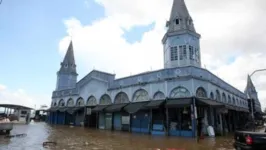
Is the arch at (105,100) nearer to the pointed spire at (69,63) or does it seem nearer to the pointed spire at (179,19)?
the pointed spire at (179,19)

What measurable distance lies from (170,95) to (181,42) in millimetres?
6627

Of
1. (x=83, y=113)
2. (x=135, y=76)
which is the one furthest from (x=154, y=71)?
(x=83, y=113)

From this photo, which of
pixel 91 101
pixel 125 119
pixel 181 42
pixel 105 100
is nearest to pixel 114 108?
pixel 125 119

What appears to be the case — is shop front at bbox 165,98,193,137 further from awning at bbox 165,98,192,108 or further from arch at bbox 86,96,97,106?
arch at bbox 86,96,97,106

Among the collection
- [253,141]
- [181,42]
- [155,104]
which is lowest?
[253,141]

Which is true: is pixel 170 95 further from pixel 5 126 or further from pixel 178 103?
pixel 5 126

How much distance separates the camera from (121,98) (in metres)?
27.1

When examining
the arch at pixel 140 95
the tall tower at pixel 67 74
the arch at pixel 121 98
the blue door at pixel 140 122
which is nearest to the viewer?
the blue door at pixel 140 122

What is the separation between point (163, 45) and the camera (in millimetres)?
27047

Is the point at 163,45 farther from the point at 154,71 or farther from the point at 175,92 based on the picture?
the point at 175,92

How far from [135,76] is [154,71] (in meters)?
3.17

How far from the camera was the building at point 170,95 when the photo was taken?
20.5 meters

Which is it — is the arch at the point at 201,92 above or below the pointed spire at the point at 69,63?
→ below

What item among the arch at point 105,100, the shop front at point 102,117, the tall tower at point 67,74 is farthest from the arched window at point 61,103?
the arch at point 105,100
